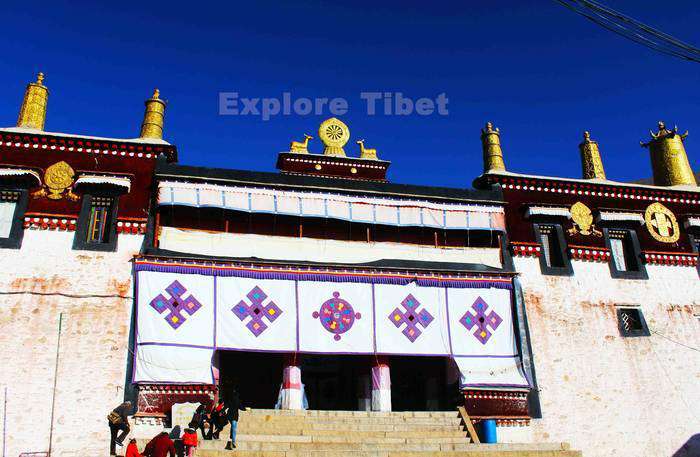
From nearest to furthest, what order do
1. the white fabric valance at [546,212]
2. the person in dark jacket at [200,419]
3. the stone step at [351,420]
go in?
1. the person in dark jacket at [200,419]
2. the stone step at [351,420]
3. the white fabric valance at [546,212]

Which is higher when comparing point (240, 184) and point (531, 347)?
point (240, 184)

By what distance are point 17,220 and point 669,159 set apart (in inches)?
845

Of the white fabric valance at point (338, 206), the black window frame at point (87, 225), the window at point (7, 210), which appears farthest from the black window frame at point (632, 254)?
→ the window at point (7, 210)

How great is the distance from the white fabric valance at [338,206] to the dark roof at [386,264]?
127 cm

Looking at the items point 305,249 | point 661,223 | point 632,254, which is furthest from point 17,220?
point 661,223

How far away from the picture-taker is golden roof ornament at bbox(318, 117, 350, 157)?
976 inches

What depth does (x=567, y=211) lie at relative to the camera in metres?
19.8

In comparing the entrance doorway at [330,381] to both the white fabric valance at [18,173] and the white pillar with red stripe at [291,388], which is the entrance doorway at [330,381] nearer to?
the white pillar with red stripe at [291,388]

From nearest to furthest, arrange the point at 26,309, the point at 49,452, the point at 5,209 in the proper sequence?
the point at 49,452, the point at 26,309, the point at 5,209

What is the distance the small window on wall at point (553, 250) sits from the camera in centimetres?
1920

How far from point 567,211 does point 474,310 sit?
488 cm

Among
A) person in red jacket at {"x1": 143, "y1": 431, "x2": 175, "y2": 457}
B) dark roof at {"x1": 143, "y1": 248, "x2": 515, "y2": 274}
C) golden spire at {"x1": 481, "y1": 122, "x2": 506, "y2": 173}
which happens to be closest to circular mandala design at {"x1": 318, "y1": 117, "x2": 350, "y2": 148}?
golden spire at {"x1": 481, "y1": 122, "x2": 506, "y2": 173}

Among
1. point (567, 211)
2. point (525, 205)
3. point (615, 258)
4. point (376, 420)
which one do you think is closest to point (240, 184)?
point (376, 420)

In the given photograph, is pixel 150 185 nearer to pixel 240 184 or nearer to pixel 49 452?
pixel 240 184
